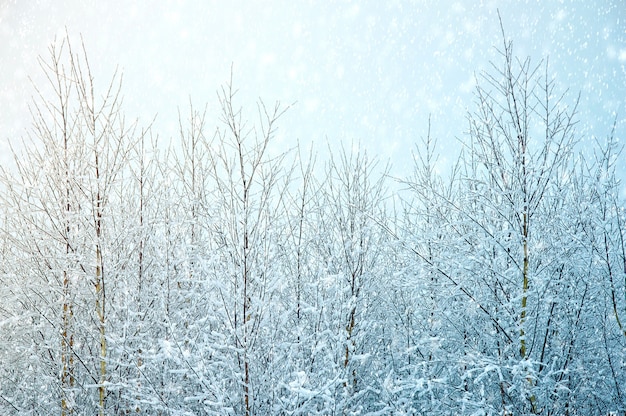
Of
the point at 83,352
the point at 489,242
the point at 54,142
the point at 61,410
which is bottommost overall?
the point at 61,410

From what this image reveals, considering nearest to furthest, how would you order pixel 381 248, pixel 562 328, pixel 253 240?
1. pixel 253 240
2. pixel 562 328
3. pixel 381 248

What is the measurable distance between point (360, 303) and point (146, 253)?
2677mm

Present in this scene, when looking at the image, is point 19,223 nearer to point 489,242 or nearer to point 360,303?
point 360,303

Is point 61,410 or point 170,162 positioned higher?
point 170,162

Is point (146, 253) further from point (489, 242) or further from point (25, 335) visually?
point (489, 242)

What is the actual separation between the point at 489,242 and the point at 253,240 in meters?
2.09

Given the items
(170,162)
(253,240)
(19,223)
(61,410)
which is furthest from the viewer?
(170,162)

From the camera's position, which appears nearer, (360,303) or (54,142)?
(54,142)

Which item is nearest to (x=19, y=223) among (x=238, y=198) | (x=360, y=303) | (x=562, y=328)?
(x=238, y=198)

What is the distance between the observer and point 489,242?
436 cm

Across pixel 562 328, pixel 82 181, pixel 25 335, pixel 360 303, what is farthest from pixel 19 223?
pixel 562 328

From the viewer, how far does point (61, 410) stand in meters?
4.89

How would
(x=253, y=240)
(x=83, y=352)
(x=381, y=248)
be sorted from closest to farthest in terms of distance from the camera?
(x=253, y=240) < (x=83, y=352) < (x=381, y=248)

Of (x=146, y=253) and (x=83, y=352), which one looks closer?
(x=83, y=352)
